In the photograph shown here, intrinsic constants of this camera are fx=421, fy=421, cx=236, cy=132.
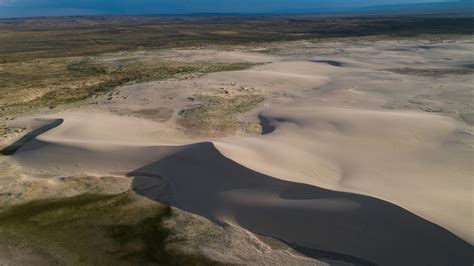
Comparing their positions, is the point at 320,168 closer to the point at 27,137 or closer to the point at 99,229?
the point at 99,229

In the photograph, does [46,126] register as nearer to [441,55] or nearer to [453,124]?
[453,124]

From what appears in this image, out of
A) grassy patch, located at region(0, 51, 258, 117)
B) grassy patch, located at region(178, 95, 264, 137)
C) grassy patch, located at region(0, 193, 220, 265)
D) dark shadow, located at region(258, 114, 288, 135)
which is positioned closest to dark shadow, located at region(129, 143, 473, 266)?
grassy patch, located at region(0, 193, 220, 265)

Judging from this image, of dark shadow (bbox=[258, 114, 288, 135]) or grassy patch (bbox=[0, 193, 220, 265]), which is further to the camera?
dark shadow (bbox=[258, 114, 288, 135])

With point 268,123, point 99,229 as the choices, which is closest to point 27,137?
point 99,229

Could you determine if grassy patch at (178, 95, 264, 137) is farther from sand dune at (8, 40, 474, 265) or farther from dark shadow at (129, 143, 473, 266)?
dark shadow at (129, 143, 473, 266)

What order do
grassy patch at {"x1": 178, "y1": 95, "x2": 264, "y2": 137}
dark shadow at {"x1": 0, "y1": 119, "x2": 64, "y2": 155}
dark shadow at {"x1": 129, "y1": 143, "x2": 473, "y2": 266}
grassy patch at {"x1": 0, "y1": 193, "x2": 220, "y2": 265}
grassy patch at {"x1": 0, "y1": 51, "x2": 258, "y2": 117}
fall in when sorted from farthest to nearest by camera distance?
grassy patch at {"x1": 0, "y1": 51, "x2": 258, "y2": 117} → grassy patch at {"x1": 178, "y1": 95, "x2": 264, "y2": 137} → dark shadow at {"x1": 0, "y1": 119, "x2": 64, "y2": 155} → grassy patch at {"x1": 0, "y1": 193, "x2": 220, "y2": 265} → dark shadow at {"x1": 129, "y1": 143, "x2": 473, "y2": 266}

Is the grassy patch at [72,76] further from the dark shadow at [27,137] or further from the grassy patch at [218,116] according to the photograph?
the grassy patch at [218,116]

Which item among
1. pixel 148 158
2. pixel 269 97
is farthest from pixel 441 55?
pixel 148 158
